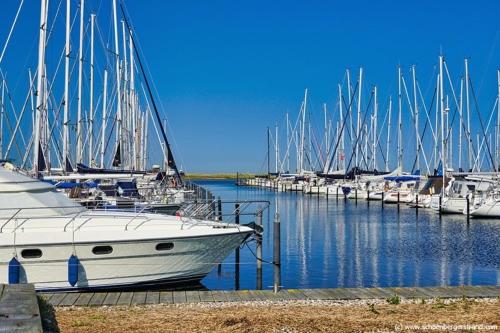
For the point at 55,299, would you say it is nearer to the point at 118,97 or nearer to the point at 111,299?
the point at 111,299

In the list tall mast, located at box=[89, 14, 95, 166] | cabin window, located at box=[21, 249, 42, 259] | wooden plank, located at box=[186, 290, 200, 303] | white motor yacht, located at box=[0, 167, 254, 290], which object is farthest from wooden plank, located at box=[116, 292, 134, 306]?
tall mast, located at box=[89, 14, 95, 166]

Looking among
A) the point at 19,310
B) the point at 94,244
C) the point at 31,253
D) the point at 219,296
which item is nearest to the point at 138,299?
the point at 219,296

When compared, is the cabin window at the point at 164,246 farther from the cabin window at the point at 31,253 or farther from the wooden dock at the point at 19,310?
the wooden dock at the point at 19,310

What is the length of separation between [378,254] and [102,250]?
18105 millimetres

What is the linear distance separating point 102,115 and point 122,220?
27.5 m

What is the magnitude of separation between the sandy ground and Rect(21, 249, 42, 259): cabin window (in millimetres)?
4813

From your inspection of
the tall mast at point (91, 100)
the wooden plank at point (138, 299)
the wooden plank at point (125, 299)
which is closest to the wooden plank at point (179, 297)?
the wooden plank at point (138, 299)

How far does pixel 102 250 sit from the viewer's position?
1778cm

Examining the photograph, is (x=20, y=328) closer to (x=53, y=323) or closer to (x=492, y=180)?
(x=53, y=323)

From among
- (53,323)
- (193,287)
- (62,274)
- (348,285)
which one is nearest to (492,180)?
(348,285)

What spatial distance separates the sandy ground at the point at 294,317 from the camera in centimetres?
1043

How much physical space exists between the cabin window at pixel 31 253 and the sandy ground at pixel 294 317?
4813 millimetres

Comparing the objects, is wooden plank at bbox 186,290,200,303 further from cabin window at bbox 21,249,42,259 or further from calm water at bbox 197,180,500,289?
cabin window at bbox 21,249,42,259

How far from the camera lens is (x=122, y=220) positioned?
18.6m
